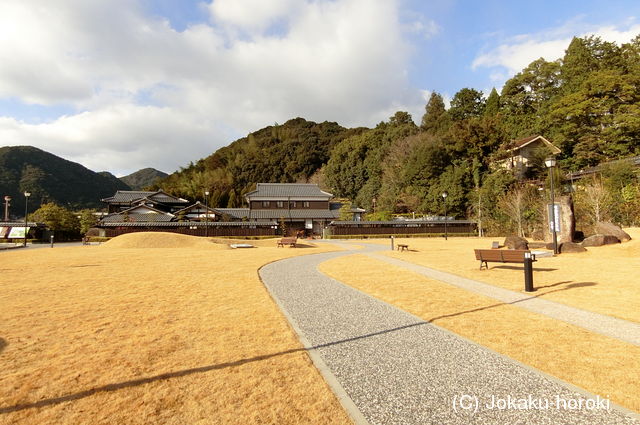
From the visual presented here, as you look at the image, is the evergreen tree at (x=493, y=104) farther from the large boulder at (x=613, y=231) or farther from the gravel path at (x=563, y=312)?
the gravel path at (x=563, y=312)

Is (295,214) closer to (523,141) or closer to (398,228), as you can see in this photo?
(398,228)

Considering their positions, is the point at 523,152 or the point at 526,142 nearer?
the point at 526,142

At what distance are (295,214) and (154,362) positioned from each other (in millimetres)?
39893

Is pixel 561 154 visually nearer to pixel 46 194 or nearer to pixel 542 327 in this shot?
pixel 542 327

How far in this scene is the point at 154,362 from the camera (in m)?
3.88

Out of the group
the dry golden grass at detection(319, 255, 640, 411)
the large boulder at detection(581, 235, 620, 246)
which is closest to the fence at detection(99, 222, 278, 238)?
the large boulder at detection(581, 235, 620, 246)

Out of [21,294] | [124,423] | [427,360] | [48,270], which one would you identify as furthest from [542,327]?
[48,270]

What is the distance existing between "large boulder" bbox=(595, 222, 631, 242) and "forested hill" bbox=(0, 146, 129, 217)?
→ 75972 mm

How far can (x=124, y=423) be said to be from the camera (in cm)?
268

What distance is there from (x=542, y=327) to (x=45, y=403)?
649 cm

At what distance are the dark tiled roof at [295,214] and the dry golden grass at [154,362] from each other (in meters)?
35.2

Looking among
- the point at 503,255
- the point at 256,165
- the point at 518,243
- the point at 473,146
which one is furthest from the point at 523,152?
the point at 256,165

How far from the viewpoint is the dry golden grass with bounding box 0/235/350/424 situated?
285 cm

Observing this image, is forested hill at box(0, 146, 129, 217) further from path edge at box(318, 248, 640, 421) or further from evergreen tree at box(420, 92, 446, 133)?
path edge at box(318, 248, 640, 421)
